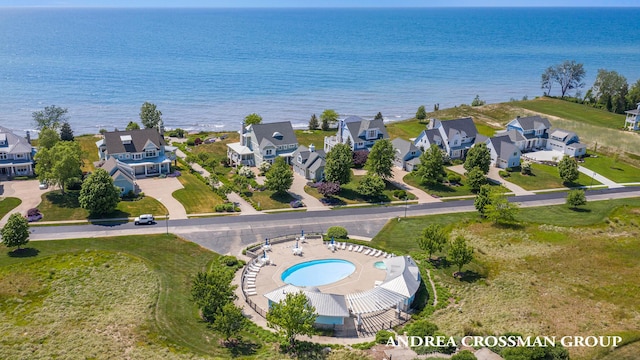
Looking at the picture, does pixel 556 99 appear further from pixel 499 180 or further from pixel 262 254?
pixel 262 254

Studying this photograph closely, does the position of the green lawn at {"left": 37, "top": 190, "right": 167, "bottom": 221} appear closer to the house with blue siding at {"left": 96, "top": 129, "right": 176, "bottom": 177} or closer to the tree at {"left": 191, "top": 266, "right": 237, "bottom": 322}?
the house with blue siding at {"left": 96, "top": 129, "right": 176, "bottom": 177}

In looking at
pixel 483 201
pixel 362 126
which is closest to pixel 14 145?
pixel 362 126

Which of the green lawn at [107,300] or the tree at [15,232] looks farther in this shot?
the tree at [15,232]

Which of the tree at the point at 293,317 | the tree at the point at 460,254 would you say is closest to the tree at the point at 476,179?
the tree at the point at 460,254

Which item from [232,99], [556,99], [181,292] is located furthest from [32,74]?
[556,99]

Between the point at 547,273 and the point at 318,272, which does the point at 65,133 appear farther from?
the point at 547,273

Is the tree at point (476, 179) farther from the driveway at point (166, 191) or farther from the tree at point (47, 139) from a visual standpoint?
the tree at point (47, 139)
